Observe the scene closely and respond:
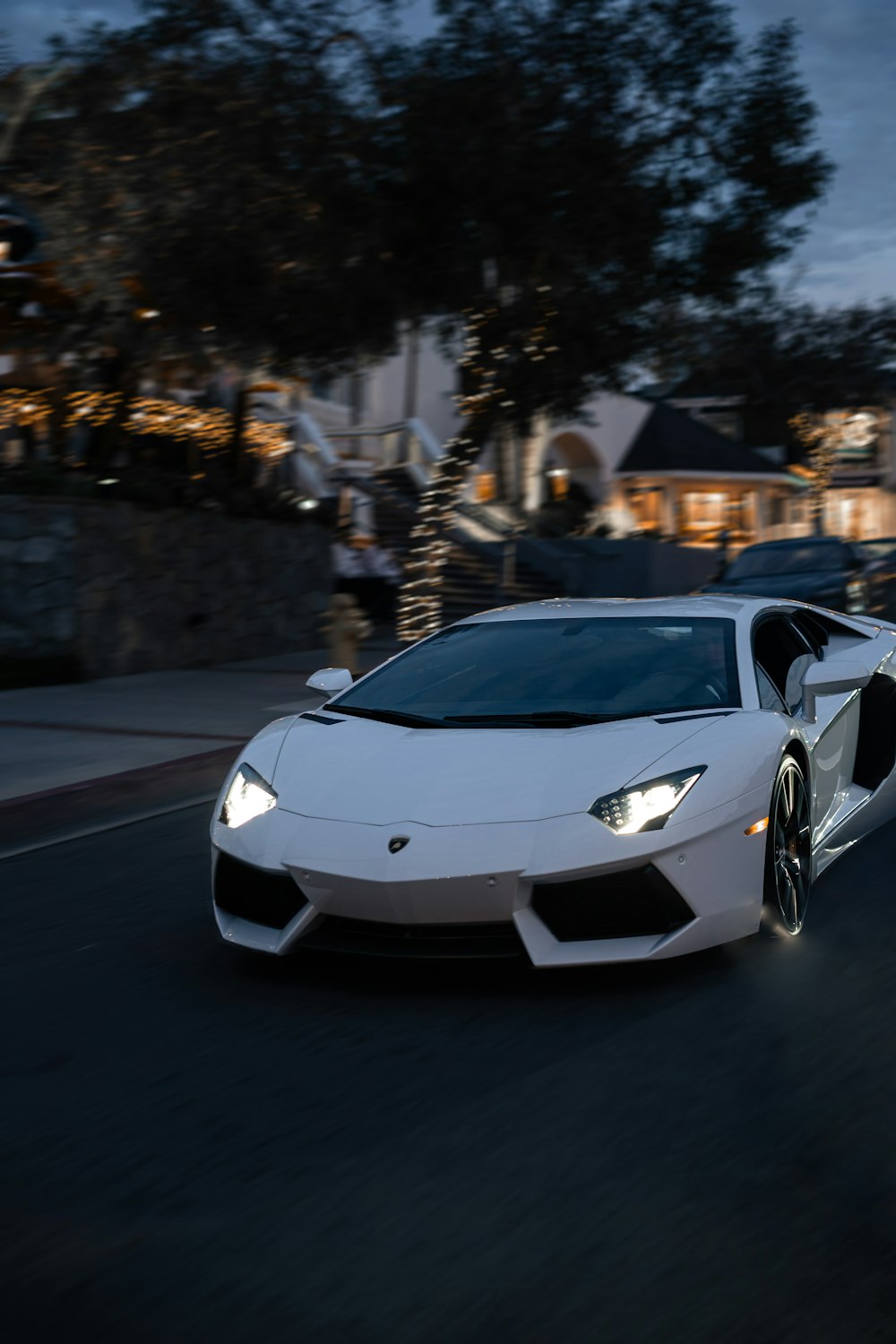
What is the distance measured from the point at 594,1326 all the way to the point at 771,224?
1623 cm

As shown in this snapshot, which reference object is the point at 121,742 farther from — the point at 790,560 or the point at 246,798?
the point at 790,560

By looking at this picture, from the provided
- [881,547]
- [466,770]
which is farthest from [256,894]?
[881,547]

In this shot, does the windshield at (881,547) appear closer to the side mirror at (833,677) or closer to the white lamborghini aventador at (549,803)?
the side mirror at (833,677)

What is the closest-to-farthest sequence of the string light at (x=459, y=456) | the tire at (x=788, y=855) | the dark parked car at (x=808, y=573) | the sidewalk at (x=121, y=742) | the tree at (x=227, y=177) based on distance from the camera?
the tire at (x=788, y=855) → the sidewalk at (x=121, y=742) → the tree at (x=227, y=177) → the string light at (x=459, y=456) → the dark parked car at (x=808, y=573)

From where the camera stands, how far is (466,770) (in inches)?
187

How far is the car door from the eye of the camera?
584 cm

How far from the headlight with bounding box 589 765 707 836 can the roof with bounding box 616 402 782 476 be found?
44.6m

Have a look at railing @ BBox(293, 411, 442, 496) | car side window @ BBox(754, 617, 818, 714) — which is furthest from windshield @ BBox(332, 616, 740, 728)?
railing @ BBox(293, 411, 442, 496)

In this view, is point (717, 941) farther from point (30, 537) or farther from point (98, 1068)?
point (30, 537)

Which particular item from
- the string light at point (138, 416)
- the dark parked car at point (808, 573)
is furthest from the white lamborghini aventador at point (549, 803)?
the string light at point (138, 416)

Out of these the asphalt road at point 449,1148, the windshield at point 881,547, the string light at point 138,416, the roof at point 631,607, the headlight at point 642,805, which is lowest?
the windshield at point 881,547

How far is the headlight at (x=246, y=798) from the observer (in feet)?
15.9

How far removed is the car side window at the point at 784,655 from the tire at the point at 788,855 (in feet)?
1.83

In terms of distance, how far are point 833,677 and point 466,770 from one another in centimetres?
165
